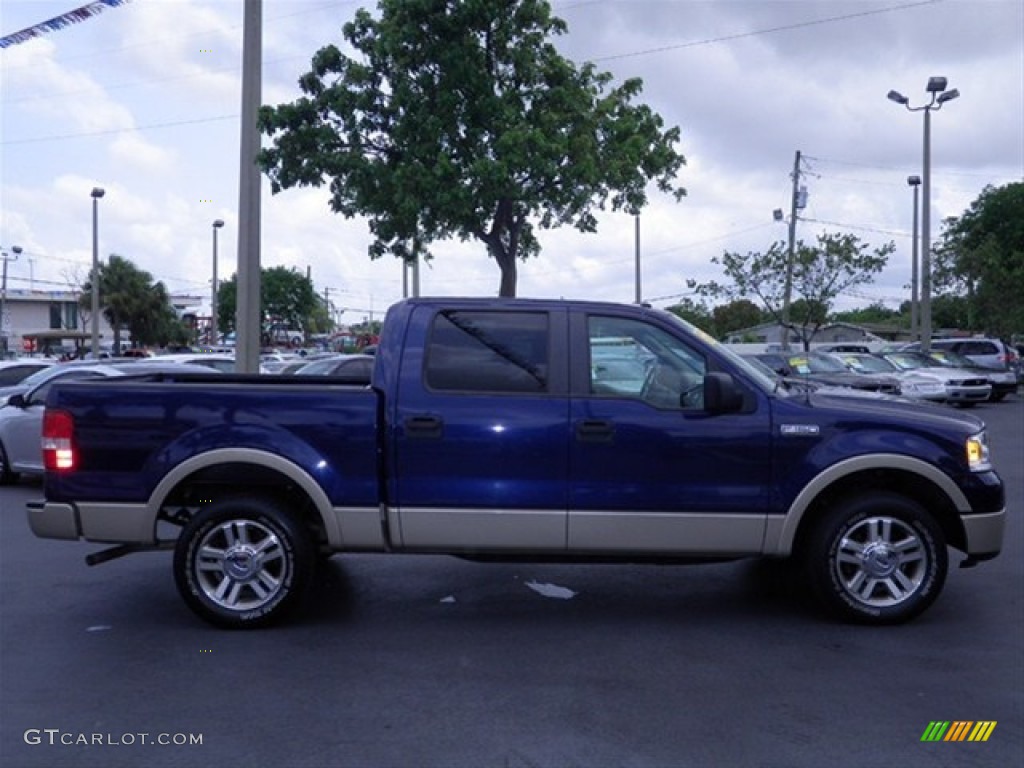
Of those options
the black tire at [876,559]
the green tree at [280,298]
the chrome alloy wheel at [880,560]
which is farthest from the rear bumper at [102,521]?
the green tree at [280,298]

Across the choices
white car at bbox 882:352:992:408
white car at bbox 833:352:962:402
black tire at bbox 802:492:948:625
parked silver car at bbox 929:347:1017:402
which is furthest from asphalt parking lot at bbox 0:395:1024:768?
parked silver car at bbox 929:347:1017:402

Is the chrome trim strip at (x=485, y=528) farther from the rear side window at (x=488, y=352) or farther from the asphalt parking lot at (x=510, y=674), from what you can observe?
the rear side window at (x=488, y=352)

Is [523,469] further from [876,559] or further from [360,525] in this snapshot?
[876,559]

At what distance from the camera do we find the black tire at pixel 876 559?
20.8 feet

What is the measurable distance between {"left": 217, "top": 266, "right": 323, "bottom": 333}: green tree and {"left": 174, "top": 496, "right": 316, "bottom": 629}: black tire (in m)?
66.1

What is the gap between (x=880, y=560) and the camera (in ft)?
20.8

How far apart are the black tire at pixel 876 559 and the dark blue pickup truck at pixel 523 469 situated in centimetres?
1

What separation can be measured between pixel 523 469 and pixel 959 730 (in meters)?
2.64

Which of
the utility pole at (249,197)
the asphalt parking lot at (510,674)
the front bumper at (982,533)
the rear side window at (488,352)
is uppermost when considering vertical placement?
the utility pole at (249,197)

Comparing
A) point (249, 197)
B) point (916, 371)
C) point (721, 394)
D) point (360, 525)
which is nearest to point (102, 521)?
point (360, 525)

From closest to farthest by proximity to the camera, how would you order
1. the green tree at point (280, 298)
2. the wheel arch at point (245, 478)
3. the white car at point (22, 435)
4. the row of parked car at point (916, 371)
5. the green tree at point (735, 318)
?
the wheel arch at point (245, 478)
the white car at point (22, 435)
the row of parked car at point (916, 371)
the green tree at point (280, 298)
the green tree at point (735, 318)

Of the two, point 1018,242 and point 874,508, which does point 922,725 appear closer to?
point 874,508

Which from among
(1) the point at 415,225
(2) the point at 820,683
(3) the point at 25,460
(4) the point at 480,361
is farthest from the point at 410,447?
(1) the point at 415,225

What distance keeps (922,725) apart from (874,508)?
1.71 meters
